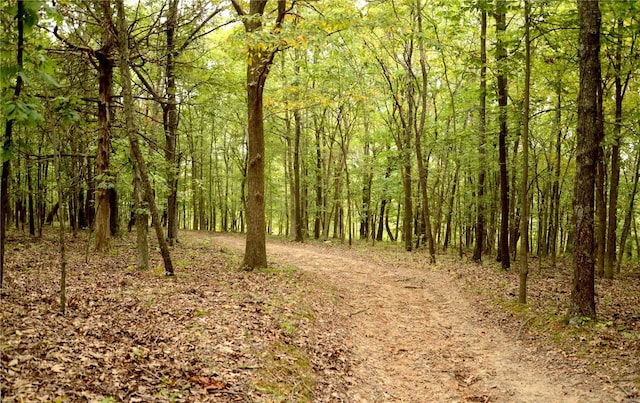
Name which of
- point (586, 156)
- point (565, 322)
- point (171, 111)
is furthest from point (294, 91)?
point (565, 322)

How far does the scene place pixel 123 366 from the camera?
509 cm

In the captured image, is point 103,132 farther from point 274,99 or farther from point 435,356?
point 435,356

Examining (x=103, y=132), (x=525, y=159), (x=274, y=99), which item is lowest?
(x=525, y=159)

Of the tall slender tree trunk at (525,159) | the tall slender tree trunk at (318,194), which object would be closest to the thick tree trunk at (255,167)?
the tall slender tree trunk at (525,159)

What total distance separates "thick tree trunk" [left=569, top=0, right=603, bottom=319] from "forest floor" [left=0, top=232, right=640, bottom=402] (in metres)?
0.71

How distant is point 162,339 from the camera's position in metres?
6.26

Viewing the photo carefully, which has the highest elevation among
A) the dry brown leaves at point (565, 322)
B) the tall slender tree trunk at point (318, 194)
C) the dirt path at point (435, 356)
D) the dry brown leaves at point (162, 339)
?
the tall slender tree trunk at point (318, 194)

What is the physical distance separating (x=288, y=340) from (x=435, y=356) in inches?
115

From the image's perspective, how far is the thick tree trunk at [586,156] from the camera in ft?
26.3

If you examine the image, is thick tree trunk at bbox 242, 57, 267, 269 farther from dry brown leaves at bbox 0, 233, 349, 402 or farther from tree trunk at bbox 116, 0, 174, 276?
tree trunk at bbox 116, 0, 174, 276

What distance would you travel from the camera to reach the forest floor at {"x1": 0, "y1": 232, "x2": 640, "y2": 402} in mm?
5027

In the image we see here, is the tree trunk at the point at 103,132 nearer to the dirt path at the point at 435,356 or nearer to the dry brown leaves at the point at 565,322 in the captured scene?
the dirt path at the point at 435,356

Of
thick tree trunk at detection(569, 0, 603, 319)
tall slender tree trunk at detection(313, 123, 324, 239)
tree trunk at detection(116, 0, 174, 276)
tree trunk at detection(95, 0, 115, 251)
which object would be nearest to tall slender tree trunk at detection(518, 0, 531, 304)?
thick tree trunk at detection(569, 0, 603, 319)

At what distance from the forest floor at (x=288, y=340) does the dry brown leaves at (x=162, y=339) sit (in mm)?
27
